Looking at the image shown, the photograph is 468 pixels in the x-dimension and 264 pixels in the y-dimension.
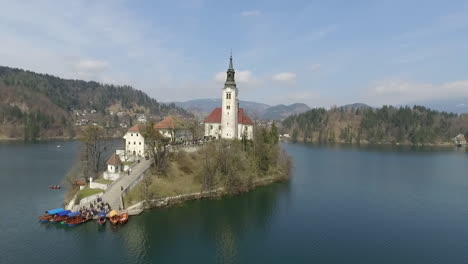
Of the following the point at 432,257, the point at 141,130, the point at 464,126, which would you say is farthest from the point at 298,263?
the point at 464,126

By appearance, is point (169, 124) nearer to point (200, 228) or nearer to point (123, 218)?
point (123, 218)

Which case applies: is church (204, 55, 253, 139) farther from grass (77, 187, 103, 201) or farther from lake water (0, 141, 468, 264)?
grass (77, 187, 103, 201)

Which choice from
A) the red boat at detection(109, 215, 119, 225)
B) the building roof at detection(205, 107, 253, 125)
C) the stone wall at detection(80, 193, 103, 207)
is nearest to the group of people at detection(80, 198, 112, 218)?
the stone wall at detection(80, 193, 103, 207)

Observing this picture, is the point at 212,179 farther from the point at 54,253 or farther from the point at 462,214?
the point at 462,214

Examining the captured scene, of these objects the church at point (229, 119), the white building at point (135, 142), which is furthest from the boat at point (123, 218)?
the church at point (229, 119)

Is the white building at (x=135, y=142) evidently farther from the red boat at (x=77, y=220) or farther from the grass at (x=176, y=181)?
the red boat at (x=77, y=220)
